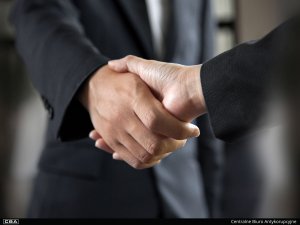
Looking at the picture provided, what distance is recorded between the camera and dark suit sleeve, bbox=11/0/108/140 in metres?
0.46

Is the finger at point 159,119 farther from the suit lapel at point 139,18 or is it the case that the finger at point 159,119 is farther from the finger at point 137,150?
the suit lapel at point 139,18

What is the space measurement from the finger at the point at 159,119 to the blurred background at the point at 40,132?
0.14 meters

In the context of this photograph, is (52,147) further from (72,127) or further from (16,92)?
(16,92)

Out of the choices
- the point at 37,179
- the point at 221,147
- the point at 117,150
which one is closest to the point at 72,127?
the point at 117,150

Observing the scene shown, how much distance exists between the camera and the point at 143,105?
1.35 feet

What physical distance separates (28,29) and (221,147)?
0.34 meters

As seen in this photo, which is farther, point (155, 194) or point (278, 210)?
point (278, 210)

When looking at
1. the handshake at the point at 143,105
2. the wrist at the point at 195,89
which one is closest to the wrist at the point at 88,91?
the handshake at the point at 143,105

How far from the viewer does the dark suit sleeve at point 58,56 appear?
0.46 meters

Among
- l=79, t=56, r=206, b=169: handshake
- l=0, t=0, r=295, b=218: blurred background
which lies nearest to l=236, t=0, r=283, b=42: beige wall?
l=0, t=0, r=295, b=218: blurred background

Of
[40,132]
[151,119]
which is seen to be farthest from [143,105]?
[40,132]

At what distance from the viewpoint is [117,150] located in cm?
46

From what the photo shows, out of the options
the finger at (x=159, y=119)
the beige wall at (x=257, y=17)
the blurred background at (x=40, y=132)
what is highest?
the beige wall at (x=257, y=17)

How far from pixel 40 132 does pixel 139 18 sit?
0.51m
